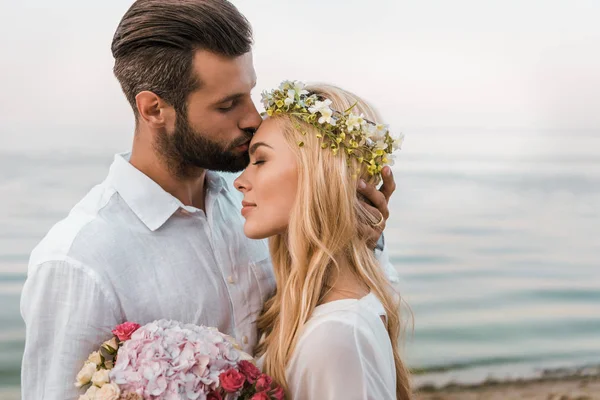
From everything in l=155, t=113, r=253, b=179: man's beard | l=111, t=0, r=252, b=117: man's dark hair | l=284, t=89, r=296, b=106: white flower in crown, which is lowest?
l=155, t=113, r=253, b=179: man's beard

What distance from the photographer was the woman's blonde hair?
6.46 feet

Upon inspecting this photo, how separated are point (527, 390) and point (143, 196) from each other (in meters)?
4.11

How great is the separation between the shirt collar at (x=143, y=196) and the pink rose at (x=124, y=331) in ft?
1.21

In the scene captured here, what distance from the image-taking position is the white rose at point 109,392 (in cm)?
167

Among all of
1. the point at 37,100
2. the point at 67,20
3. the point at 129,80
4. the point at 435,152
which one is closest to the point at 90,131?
the point at 37,100

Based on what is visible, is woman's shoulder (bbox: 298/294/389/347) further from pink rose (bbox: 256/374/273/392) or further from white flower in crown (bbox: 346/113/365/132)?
white flower in crown (bbox: 346/113/365/132)

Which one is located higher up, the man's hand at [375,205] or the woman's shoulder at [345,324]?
the man's hand at [375,205]

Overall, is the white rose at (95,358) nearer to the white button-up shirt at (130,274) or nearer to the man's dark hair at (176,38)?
the white button-up shirt at (130,274)

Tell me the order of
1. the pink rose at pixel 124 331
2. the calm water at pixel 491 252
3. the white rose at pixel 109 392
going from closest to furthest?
the white rose at pixel 109 392 → the pink rose at pixel 124 331 → the calm water at pixel 491 252

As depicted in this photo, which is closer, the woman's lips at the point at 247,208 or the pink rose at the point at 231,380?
the pink rose at the point at 231,380

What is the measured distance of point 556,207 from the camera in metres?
5.52

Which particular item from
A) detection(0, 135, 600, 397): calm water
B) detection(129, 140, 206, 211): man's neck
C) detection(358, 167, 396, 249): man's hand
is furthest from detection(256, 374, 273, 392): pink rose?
detection(0, 135, 600, 397): calm water

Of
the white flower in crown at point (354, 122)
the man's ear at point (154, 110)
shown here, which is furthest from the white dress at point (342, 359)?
the man's ear at point (154, 110)

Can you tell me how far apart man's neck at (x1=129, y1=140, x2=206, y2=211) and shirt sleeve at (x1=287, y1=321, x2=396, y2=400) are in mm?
Result: 604
